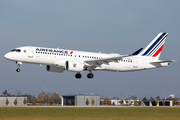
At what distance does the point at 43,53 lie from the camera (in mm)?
49906

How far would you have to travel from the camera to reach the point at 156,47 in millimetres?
62844

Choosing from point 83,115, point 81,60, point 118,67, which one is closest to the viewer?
point 83,115

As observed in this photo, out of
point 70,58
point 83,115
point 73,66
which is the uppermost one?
point 70,58

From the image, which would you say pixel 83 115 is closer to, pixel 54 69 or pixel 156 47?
pixel 54 69

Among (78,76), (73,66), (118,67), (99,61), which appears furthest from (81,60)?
(118,67)

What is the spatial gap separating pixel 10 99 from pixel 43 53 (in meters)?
84.9

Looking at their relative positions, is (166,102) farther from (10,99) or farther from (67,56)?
(67,56)

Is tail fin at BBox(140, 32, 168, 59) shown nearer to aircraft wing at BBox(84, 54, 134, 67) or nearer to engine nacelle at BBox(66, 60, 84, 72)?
aircraft wing at BBox(84, 54, 134, 67)

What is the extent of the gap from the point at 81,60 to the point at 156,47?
19.3m

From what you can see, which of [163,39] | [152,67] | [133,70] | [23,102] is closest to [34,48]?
[133,70]

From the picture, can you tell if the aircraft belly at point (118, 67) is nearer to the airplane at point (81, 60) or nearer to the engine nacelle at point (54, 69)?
the airplane at point (81, 60)

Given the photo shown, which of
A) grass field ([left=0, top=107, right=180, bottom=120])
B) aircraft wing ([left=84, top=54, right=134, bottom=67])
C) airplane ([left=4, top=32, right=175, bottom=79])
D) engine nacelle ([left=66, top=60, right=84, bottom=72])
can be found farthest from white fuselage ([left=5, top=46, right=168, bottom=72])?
grass field ([left=0, top=107, right=180, bottom=120])

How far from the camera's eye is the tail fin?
61531 mm

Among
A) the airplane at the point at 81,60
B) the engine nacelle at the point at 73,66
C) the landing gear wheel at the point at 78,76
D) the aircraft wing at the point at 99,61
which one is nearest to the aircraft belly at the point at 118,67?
the airplane at the point at 81,60
